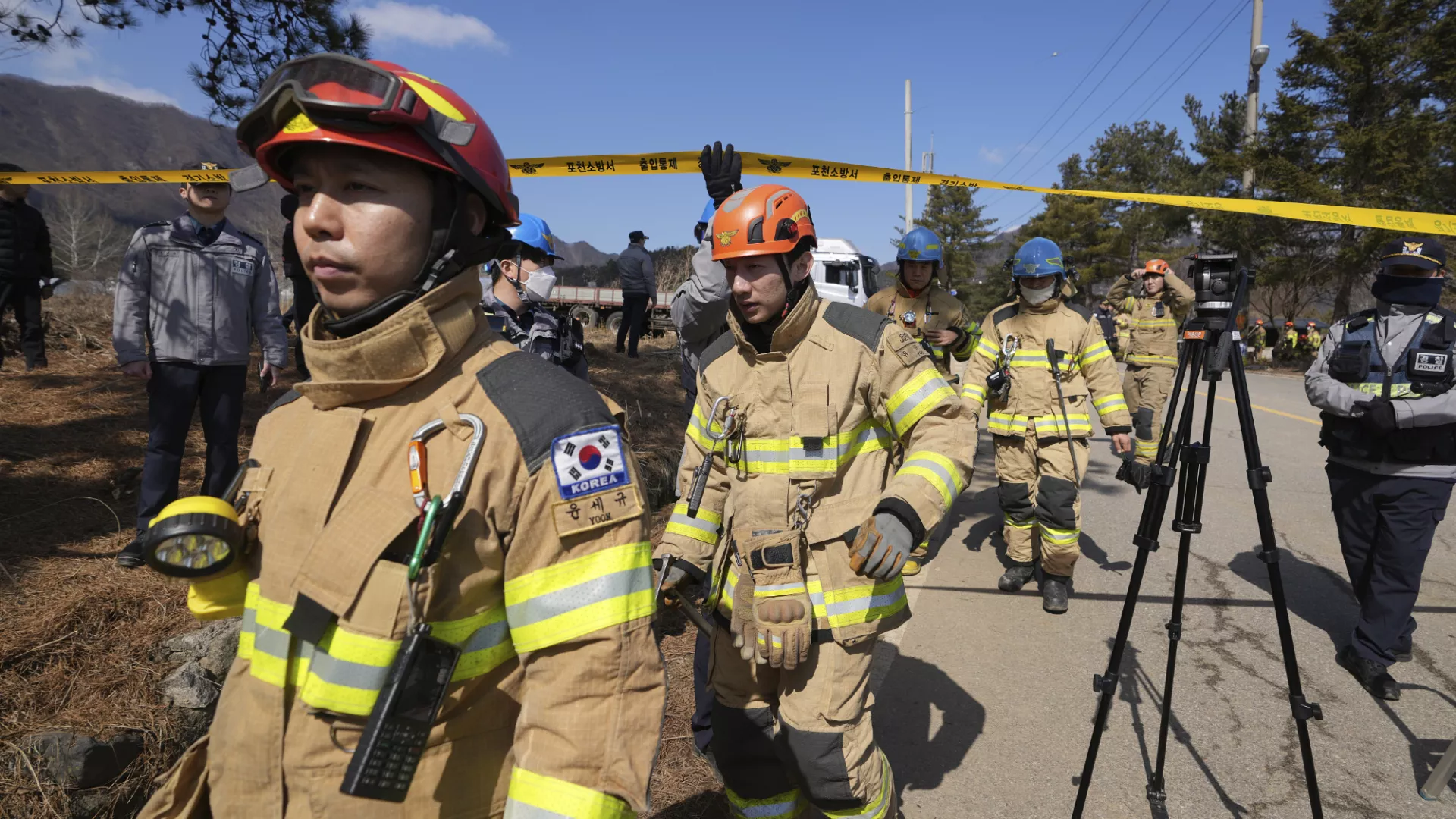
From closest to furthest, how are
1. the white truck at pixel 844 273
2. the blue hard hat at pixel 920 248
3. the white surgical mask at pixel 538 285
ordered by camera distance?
the white surgical mask at pixel 538 285 < the blue hard hat at pixel 920 248 < the white truck at pixel 844 273

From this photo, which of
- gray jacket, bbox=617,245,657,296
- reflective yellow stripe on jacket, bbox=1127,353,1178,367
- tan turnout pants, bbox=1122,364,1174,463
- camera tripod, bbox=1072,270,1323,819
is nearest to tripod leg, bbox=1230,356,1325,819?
camera tripod, bbox=1072,270,1323,819

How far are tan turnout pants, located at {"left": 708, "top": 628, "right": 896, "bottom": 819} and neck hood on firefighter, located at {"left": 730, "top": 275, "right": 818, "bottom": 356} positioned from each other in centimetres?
100

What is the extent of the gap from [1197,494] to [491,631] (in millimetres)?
2796

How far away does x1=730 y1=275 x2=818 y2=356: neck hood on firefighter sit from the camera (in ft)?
8.81

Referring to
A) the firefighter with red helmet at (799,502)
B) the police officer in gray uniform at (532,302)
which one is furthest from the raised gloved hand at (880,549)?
the police officer in gray uniform at (532,302)

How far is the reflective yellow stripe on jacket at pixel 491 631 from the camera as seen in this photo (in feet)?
4.00

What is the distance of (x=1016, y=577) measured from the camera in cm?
575

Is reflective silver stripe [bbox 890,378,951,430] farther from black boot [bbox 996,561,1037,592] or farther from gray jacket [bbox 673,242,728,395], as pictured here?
black boot [bbox 996,561,1037,592]

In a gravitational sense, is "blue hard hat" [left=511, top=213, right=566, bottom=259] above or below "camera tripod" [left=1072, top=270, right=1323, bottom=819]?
above

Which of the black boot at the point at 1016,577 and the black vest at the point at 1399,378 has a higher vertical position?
the black vest at the point at 1399,378

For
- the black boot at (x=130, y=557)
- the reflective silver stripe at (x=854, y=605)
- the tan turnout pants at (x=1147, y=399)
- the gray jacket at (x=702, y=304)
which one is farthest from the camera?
the tan turnout pants at (x=1147, y=399)

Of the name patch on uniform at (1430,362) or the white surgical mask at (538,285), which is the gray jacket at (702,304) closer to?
the white surgical mask at (538,285)

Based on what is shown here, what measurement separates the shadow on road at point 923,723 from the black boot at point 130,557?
3.96m

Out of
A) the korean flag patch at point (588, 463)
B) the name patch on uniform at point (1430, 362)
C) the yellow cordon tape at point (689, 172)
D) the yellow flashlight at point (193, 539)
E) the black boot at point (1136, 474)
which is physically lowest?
the black boot at point (1136, 474)
